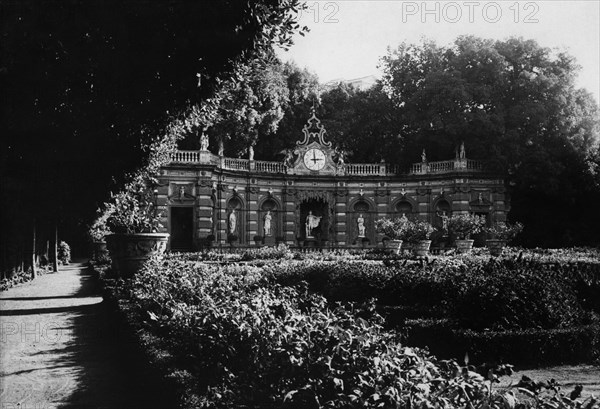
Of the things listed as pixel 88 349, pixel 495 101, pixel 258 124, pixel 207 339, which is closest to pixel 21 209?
pixel 88 349

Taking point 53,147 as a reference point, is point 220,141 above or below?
above

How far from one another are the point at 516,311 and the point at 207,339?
637 centimetres

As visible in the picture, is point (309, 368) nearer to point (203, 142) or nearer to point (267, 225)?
point (203, 142)

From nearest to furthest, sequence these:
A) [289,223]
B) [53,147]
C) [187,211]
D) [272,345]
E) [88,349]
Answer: [272,345], [88,349], [53,147], [187,211], [289,223]

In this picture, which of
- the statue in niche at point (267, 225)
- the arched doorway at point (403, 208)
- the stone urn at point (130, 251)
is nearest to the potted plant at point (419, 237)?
the arched doorway at point (403, 208)

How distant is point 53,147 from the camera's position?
11945 millimetres

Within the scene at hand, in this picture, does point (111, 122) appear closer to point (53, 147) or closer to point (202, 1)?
point (53, 147)

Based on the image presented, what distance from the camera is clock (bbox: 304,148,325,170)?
3850 centimetres

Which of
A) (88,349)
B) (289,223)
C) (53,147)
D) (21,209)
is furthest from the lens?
(289,223)

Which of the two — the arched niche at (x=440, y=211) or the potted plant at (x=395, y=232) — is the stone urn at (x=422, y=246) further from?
the arched niche at (x=440, y=211)

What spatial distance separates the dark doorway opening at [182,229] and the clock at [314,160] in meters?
8.91

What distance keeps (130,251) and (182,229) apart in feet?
68.0

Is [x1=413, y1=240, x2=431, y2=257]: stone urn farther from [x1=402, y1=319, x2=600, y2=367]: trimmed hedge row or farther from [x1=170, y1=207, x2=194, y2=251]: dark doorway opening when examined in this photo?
[x1=402, y1=319, x2=600, y2=367]: trimmed hedge row

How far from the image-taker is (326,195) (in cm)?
3859
